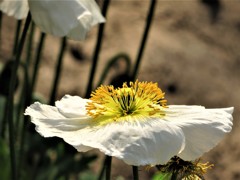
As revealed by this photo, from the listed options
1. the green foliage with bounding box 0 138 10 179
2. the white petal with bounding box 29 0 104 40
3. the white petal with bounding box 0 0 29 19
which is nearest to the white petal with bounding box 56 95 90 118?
the white petal with bounding box 29 0 104 40

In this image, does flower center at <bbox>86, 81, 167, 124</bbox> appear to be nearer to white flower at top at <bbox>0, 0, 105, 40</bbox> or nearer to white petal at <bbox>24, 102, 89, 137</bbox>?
white petal at <bbox>24, 102, 89, 137</bbox>

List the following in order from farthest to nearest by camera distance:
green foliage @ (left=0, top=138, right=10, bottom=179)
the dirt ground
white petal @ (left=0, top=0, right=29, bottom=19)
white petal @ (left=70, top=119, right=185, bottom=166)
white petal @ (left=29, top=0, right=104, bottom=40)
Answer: the dirt ground < green foliage @ (left=0, top=138, right=10, bottom=179) < white petal @ (left=0, top=0, right=29, bottom=19) < white petal @ (left=29, top=0, right=104, bottom=40) < white petal @ (left=70, top=119, right=185, bottom=166)

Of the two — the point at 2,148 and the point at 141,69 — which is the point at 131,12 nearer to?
the point at 141,69

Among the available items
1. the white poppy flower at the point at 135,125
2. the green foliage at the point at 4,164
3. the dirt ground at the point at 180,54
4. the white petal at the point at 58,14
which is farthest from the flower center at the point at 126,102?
the dirt ground at the point at 180,54

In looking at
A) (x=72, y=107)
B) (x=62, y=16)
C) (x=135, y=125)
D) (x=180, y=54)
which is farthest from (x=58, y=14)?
(x=180, y=54)

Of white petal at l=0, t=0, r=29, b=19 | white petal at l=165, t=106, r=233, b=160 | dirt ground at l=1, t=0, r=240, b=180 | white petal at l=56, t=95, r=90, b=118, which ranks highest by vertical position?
Answer: white petal at l=0, t=0, r=29, b=19

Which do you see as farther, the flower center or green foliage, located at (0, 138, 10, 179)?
green foliage, located at (0, 138, 10, 179)

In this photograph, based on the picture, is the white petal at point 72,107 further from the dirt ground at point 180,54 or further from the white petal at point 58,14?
the dirt ground at point 180,54

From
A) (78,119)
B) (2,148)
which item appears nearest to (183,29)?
(2,148)
